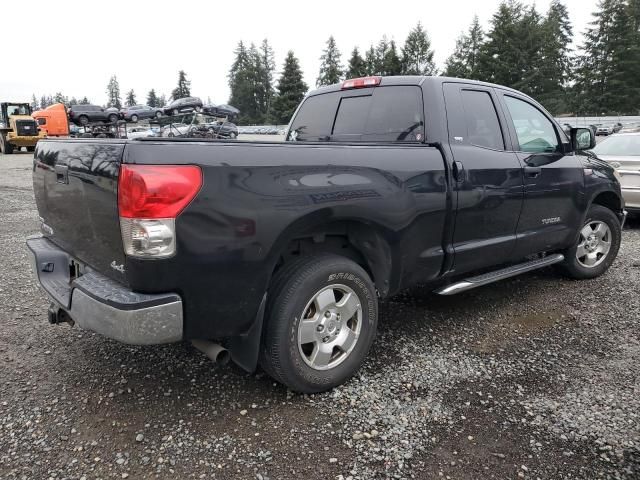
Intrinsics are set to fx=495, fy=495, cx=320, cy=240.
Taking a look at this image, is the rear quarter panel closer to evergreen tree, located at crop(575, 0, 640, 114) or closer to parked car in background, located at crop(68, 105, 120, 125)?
parked car in background, located at crop(68, 105, 120, 125)

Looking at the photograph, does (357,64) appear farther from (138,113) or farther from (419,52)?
(138,113)

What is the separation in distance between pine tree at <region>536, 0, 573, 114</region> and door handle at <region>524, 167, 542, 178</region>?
207 ft

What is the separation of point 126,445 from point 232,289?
3.14 feet

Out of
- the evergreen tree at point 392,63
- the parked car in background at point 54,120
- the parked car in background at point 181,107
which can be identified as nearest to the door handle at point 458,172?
the parked car in background at point 181,107

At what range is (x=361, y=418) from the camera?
275 centimetres

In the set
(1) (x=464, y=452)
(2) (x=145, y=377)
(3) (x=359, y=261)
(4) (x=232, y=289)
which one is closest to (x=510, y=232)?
(3) (x=359, y=261)

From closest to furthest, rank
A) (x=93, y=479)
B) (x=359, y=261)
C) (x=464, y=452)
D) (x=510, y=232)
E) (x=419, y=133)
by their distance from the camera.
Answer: (x=93, y=479) → (x=464, y=452) → (x=359, y=261) → (x=419, y=133) → (x=510, y=232)

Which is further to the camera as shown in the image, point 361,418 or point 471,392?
point 471,392

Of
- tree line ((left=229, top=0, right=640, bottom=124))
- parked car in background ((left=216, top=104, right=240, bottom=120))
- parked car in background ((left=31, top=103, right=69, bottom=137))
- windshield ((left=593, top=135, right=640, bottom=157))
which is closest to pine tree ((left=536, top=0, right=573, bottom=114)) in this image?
tree line ((left=229, top=0, right=640, bottom=124))

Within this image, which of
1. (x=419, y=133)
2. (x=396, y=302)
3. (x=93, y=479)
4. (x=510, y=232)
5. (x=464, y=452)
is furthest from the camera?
(x=396, y=302)

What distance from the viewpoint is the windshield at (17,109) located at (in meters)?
29.5

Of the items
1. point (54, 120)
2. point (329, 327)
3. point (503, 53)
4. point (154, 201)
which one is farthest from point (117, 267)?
point (503, 53)

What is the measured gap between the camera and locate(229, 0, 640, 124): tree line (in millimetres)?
59281

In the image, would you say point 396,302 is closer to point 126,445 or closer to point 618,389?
point 618,389
